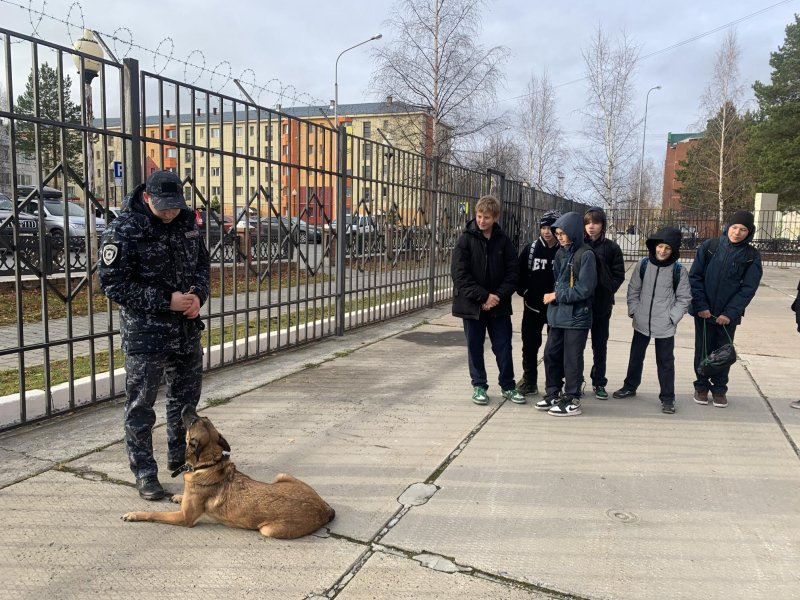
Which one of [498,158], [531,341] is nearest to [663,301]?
[531,341]

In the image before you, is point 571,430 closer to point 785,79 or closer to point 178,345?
point 178,345

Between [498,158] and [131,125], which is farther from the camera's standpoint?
[498,158]

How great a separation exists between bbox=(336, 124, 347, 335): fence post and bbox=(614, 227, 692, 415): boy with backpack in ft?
12.1

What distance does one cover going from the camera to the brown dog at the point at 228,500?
9.09ft

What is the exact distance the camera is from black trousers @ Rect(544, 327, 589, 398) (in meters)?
4.68

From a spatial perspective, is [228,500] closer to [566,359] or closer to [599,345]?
[566,359]

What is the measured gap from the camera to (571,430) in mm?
4414

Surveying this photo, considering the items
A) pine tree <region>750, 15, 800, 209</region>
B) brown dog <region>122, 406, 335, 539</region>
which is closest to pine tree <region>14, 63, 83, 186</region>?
brown dog <region>122, 406, 335, 539</region>

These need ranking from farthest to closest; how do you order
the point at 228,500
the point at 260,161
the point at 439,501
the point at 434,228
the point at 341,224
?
the point at 434,228 → the point at 341,224 → the point at 260,161 → the point at 439,501 → the point at 228,500

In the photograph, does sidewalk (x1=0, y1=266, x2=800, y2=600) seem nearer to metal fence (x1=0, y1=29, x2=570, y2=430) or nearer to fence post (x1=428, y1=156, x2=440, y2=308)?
metal fence (x1=0, y1=29, x2=570, y2=430)

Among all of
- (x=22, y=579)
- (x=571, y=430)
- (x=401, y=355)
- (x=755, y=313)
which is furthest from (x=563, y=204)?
(x=22, y=579)

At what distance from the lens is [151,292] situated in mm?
2973

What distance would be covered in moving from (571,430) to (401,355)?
2696 millimetres

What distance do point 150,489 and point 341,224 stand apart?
474 centimetres
